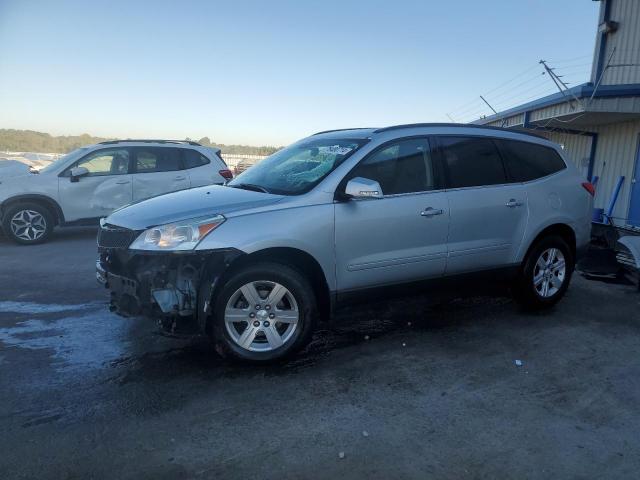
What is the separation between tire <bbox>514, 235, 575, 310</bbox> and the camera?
5.27 metres

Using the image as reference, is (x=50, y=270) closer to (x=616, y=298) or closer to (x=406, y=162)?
(x=406, y=162)

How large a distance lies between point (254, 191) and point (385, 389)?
6.38 feet

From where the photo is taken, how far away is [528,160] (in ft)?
17.4

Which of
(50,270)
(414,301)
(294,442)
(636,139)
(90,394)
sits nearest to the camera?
(294,442)

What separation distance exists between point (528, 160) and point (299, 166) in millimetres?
2448

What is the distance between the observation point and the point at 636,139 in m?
10.8

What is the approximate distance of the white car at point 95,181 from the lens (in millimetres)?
8711

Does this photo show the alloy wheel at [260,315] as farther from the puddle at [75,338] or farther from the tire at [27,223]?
the tire at [27,223]

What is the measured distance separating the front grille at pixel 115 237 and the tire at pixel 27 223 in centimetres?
557

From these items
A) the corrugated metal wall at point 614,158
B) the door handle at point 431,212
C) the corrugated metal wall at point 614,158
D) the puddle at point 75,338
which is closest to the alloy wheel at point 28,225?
the puddle at point 75,338

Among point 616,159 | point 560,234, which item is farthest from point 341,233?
point 616,159

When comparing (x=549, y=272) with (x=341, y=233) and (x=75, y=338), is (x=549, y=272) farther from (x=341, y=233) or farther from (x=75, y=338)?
(x=75, y=338)

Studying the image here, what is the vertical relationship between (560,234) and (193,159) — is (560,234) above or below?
below

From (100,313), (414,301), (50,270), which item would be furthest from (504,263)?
(50,270)
